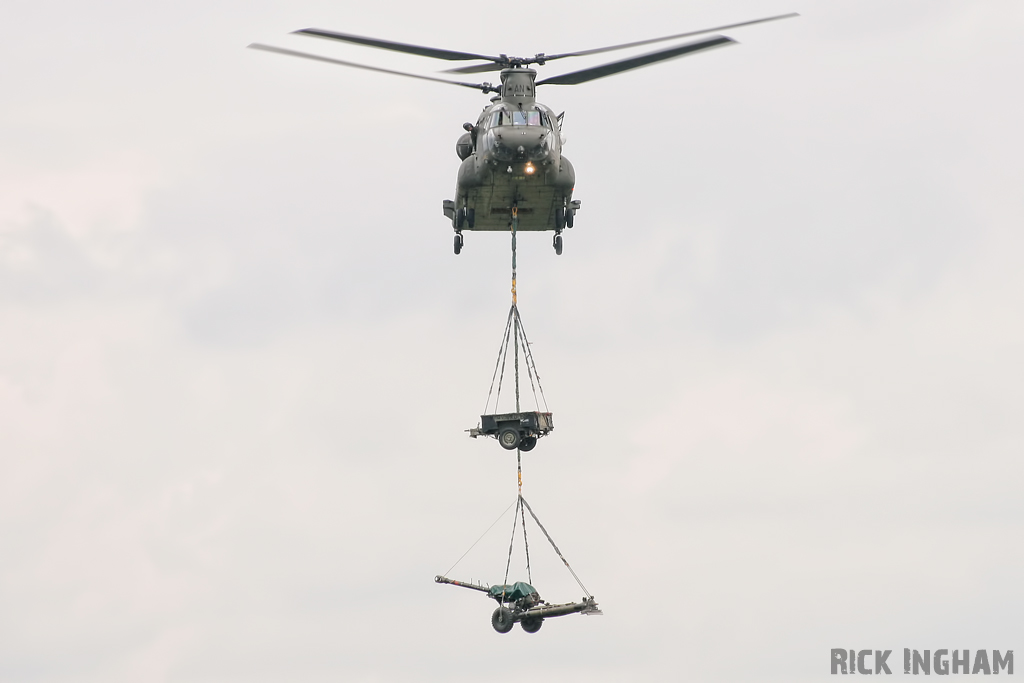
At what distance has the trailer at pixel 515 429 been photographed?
6384 centimetres

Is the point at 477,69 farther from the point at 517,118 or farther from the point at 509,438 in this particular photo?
the point at 509,438

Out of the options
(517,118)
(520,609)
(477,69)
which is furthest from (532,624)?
(477,69)

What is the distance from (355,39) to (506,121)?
17.4 feet

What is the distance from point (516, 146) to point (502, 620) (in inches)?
556

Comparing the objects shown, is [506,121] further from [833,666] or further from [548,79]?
[833,666]

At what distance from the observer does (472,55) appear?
64.3 meters

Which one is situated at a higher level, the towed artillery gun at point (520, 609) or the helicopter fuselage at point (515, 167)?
the helicopter fuselage at point (515, 167)

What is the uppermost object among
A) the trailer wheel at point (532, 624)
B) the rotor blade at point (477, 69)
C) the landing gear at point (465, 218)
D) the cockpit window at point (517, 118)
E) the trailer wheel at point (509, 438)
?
the rotor blade at point (477, 69)

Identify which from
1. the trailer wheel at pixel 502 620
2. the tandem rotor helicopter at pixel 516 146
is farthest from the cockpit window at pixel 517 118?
the trailer wheel at pixel 502 620

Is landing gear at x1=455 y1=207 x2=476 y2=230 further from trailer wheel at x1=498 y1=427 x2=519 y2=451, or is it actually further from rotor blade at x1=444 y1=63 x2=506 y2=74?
trailer wheel at x1=498 y1=427 x2=519 y2=451

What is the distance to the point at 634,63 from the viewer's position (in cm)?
6338

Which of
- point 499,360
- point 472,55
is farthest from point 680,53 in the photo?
point 499,360

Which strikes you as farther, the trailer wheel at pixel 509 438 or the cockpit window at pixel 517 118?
the trailer wheel at pixel 509 438

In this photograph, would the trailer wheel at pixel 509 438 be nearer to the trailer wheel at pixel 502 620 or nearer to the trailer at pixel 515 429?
the trailer at pixel 515 429
